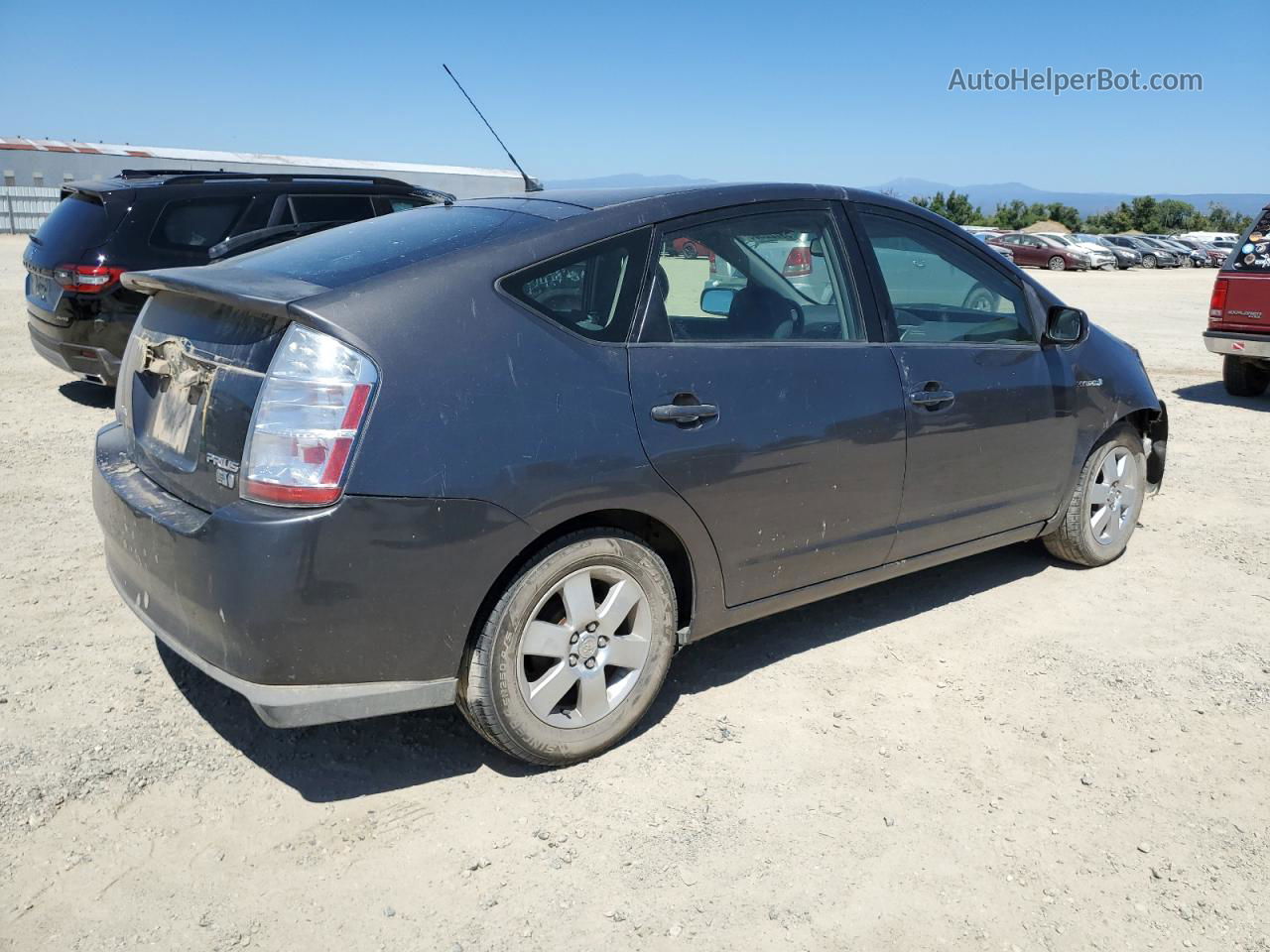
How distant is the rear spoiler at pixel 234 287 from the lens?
9.40 feet

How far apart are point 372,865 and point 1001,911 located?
1.62 meters

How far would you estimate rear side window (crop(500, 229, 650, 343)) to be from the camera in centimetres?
312

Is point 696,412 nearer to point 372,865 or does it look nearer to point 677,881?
point 677,881

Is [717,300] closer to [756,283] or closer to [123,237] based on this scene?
[756,283]

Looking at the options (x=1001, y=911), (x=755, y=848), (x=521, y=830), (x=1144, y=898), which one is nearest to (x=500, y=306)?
(x=521, y=830)

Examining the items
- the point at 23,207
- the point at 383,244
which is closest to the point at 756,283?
the point at 383,244

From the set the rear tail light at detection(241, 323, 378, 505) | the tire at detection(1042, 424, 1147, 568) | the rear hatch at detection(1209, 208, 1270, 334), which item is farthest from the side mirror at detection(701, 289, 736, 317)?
the rear hatch at detection(1209, 208, 1270, 334)

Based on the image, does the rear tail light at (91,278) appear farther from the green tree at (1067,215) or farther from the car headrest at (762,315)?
the green tree at (1067,215)

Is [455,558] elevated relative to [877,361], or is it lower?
lower

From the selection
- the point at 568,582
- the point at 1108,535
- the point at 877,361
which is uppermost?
the point at 877,361

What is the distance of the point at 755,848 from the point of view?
293 cm

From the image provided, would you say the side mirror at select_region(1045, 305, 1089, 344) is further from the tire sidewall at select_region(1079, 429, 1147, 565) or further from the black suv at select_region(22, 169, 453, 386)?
the black suv at select_region(22, 169, 453, 386)

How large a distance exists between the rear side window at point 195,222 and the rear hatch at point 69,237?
0.91ft

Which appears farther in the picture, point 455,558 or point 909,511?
point 909,511
